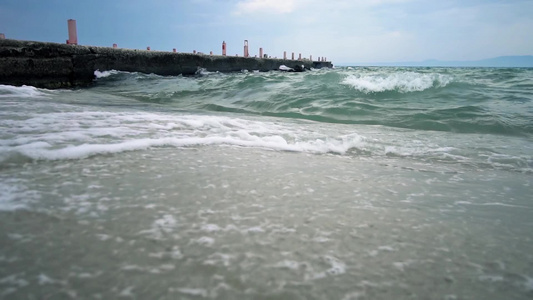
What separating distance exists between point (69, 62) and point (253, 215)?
842 centimetres

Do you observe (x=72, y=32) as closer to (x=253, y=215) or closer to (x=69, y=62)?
(x=69, y=62)

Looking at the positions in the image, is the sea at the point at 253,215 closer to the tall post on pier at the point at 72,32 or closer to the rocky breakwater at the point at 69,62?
the rocky breakwater at the point at 69,62

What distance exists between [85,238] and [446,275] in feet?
3.06

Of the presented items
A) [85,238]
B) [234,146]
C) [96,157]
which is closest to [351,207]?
[85,238]

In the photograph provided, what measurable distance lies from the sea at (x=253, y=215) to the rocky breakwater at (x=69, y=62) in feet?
16.9

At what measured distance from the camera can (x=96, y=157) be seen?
175cm

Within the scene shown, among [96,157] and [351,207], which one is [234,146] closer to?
[96,157]

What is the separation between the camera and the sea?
786 mm

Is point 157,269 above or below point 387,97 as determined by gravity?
below

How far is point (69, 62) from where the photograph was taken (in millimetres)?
7922

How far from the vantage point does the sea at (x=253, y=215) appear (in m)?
0.79

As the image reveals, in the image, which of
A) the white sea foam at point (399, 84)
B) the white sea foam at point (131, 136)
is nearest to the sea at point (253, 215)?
the white sea foam at point (131, 136)

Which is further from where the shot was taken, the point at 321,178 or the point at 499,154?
the point at 499,154

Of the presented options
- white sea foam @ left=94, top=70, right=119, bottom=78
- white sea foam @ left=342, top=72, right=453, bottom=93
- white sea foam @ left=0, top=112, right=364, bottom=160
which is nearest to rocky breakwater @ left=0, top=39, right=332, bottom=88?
white sea foam @ left=94, top=70, right=119, bottom=78
